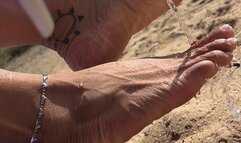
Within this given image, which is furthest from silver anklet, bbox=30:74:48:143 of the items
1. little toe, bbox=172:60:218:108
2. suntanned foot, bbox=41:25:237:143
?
little toe, bbox=172:60:218:108

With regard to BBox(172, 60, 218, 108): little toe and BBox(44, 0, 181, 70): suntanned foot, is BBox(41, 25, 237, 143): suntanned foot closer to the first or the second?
BBox(172, 60, 218, 108): little toe

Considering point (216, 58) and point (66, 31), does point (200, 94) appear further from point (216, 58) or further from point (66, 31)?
point (66, 31)

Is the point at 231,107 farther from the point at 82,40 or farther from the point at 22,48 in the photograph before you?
the point at 22,48

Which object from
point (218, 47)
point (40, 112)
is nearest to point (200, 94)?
point (218, 47)

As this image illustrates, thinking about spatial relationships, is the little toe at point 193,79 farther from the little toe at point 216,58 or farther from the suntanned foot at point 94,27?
the suntanned foot at point 94,27

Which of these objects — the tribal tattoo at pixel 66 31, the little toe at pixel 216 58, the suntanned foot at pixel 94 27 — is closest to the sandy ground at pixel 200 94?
the little toe at pixel 216 58
